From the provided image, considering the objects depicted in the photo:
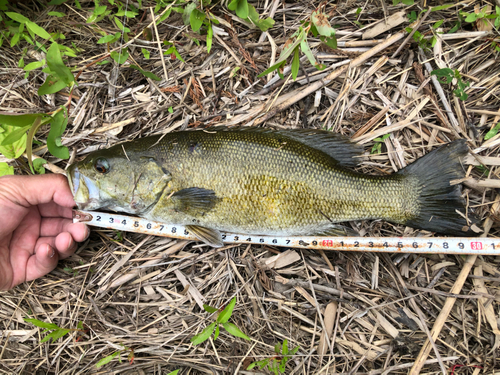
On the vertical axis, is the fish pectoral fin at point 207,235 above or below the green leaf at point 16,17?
below

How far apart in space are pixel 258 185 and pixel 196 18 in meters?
1.92

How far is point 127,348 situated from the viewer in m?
3.14

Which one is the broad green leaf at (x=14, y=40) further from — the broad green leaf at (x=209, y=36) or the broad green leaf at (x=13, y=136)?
the broad green leaf at (x=209, y=36)

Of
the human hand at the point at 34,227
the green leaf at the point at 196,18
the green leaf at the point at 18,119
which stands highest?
the green leaf at the point at 196,18

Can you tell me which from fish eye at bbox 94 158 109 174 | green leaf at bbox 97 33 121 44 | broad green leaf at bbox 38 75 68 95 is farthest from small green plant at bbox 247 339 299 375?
green leaf at bbox 97 33 121 44

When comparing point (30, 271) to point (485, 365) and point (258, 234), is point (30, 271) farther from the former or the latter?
point (485, 365)

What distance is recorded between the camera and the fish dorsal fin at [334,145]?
128 inches

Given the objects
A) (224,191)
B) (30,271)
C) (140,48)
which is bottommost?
(30,271)

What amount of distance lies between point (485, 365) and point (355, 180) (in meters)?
2.27

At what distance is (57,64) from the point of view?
2.71 meters

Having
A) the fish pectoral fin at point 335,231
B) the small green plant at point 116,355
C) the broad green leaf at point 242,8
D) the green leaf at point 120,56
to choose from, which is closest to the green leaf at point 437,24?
the broad green leaf at point 242,8

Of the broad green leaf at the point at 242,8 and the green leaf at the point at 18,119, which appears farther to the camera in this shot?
the broad green leaf at the point at 242,8

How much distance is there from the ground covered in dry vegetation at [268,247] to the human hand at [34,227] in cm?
23

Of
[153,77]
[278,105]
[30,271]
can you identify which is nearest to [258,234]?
[278,105]
